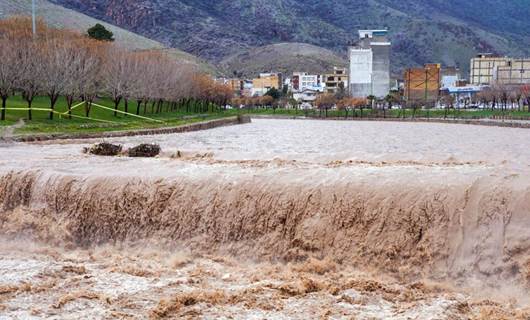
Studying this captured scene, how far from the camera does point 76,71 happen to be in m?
64.0

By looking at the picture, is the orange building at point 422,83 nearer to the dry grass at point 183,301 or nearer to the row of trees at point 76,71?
the row of trees at point 76,71

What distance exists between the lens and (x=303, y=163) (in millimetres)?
21984

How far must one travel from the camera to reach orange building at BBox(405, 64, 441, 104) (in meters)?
183

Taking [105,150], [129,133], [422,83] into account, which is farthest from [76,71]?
[422,83]

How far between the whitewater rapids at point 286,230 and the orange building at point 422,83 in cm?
16699

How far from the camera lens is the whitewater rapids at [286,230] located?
13.3m

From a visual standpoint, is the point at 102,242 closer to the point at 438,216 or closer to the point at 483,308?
the point at 438,216

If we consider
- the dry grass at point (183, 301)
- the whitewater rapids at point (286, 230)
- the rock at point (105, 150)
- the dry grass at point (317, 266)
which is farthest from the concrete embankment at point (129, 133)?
the dry grass at point (183, 301)

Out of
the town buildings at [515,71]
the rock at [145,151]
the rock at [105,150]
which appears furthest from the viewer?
the town buildings at [515,71]

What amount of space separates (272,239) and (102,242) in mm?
4594

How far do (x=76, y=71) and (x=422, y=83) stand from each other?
134 meters

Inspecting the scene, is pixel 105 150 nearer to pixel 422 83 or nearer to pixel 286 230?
pixel 286 230

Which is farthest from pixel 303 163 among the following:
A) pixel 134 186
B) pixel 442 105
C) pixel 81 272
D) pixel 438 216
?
pixel 442 105

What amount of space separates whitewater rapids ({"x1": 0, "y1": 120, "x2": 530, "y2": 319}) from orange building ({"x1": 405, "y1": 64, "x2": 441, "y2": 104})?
166991 millimetres
